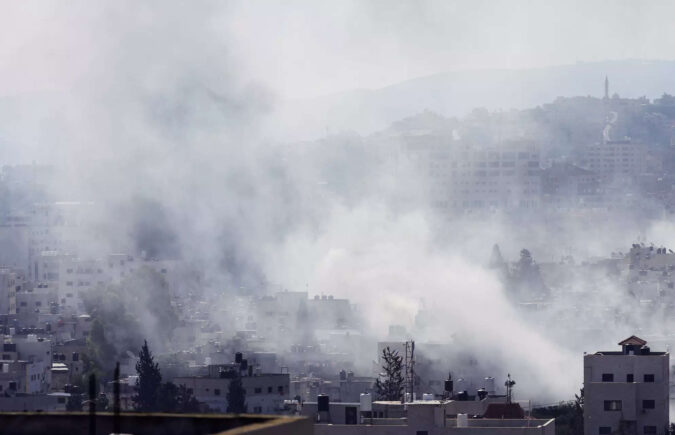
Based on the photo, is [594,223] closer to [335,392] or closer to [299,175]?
[299,175]

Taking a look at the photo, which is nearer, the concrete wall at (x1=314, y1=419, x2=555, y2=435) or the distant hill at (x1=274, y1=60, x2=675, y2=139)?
the concrete wall at (x1=314, y1=419, x2=555, y2=435)

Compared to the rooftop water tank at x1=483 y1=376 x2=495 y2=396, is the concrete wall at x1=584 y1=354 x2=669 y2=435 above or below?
below

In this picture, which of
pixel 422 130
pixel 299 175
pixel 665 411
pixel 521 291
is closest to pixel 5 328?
Answer: pixel 521 291

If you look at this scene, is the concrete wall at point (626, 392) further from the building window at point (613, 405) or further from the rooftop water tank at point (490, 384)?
the rooftop water tank at point (490, 384)

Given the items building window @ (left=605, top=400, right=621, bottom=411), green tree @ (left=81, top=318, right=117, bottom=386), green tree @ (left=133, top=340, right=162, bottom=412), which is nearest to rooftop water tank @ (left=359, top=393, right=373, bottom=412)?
building window @ (left=605, top=400, right=621, bottom=411)

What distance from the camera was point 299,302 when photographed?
6775 cm

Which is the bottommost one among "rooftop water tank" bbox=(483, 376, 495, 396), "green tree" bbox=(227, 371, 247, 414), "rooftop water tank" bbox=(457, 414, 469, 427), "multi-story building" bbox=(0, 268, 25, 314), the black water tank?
"rooftop water tank" bbox=(457, 414, 469, 427)

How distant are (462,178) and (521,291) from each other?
1926 inches

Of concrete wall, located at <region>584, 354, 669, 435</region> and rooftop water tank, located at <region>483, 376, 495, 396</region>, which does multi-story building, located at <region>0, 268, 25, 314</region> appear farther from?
concrete wall, located at <region>584, 354, 669, 435</region>

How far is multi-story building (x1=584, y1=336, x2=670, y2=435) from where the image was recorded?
101 ft

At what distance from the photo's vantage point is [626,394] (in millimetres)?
31047

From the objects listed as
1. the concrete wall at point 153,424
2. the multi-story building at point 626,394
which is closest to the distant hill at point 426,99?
the multi-story building at point 626,394

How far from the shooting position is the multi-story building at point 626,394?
30.8 meters

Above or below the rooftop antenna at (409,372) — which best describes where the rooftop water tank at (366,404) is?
below
